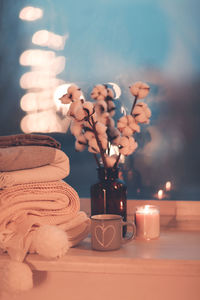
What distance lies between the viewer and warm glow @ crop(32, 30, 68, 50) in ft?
4.30

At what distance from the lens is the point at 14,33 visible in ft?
4.40

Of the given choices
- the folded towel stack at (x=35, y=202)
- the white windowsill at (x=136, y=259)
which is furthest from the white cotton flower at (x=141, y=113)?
the white windowsill at (x=136, y=259)

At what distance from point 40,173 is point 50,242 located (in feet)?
0.65

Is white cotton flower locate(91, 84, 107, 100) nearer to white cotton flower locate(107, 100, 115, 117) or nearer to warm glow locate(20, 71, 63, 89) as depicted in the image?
white cotton flower locate(107, 100, 115, 117)

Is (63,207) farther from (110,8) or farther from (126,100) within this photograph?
(110,8)

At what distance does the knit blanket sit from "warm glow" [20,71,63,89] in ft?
1.65

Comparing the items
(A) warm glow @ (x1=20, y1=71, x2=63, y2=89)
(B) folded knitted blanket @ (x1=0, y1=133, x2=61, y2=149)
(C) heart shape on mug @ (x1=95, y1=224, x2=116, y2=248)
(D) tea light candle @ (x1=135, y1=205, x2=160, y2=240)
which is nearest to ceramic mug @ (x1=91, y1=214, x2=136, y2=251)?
(C) heart shape on mug @ (x1=95, y1=224, x2=116, y2=248)

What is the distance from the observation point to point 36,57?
132cm

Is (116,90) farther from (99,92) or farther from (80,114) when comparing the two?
(80,114)

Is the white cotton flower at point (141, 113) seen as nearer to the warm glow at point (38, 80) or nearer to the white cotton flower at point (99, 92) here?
the white cotton flower at point (99, 92)

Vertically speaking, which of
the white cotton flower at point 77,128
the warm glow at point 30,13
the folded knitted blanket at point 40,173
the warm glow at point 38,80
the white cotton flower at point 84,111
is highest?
the warm glow at point 30,13

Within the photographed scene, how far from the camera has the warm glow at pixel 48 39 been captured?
4.30 ft

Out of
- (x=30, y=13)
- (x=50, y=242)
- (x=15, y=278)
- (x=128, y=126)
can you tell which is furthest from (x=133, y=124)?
(x=30, y=13)

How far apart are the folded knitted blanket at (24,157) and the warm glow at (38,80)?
452mm
